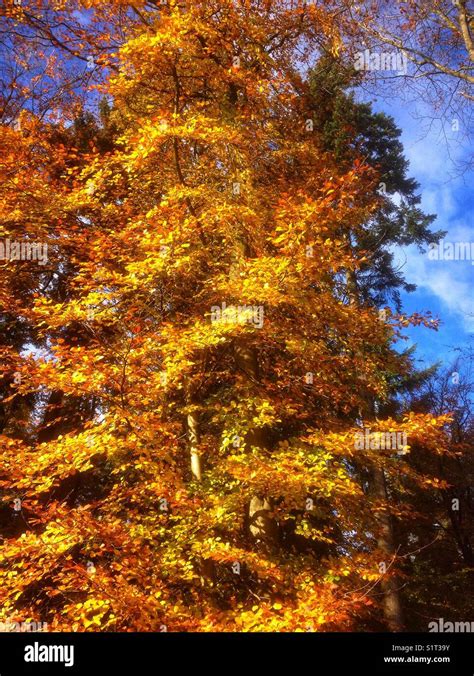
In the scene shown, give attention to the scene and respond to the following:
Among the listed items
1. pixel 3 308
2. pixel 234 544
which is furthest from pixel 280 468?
pixel 3 308
